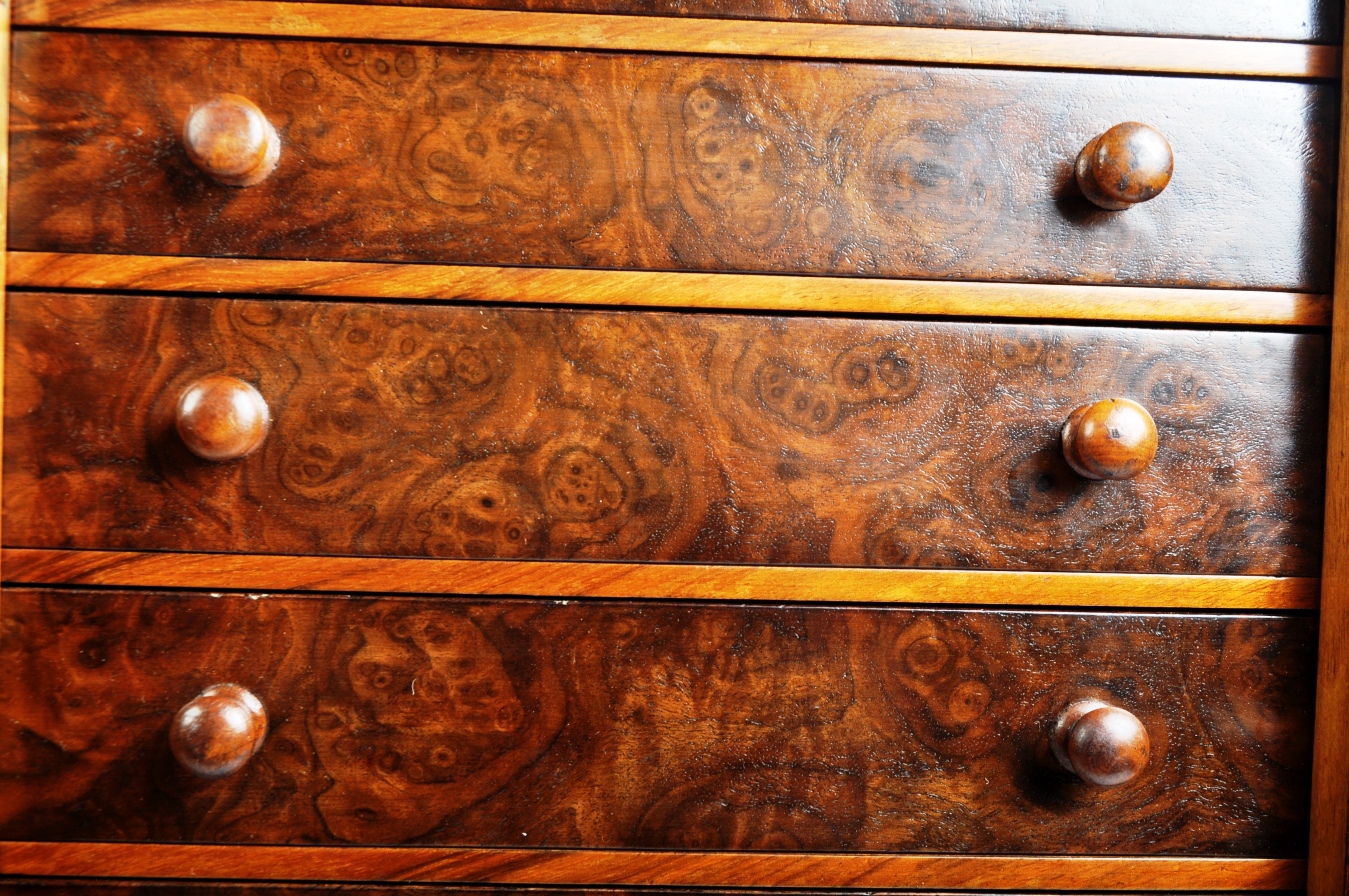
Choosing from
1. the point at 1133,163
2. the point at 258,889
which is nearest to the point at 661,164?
the point at 1133,163

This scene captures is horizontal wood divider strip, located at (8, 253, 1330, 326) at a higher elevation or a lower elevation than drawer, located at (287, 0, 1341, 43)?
lower

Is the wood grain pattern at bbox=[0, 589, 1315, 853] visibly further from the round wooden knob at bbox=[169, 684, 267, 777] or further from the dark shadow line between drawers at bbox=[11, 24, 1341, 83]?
the dark shadow line between drawers at bbox=[11, 24, 1341, 83]

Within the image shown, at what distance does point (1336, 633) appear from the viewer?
1.95ft

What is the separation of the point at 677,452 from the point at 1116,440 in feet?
0.94

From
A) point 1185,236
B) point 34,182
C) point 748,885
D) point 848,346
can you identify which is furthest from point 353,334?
point 1185,236

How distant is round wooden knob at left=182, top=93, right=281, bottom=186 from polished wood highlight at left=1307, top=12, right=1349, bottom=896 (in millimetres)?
738

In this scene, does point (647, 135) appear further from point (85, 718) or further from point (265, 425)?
point (85, 718)

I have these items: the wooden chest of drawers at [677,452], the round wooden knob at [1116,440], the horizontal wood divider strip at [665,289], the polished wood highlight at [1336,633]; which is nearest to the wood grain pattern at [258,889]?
the wooden chest of drawers at [677,452]

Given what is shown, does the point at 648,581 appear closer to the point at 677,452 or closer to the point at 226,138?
the point at 677,452

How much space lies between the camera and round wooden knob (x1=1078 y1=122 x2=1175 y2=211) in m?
0.54

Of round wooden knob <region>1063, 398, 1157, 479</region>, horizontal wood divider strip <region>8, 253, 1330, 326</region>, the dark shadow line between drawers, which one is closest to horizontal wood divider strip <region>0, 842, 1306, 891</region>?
round wooden knob <region>1063, 398, 1157, 479</region>

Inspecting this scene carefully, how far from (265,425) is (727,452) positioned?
31 cm

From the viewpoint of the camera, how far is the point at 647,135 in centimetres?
59

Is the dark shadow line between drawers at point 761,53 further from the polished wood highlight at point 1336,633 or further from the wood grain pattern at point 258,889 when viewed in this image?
the wood grain pattern at point 258,889
